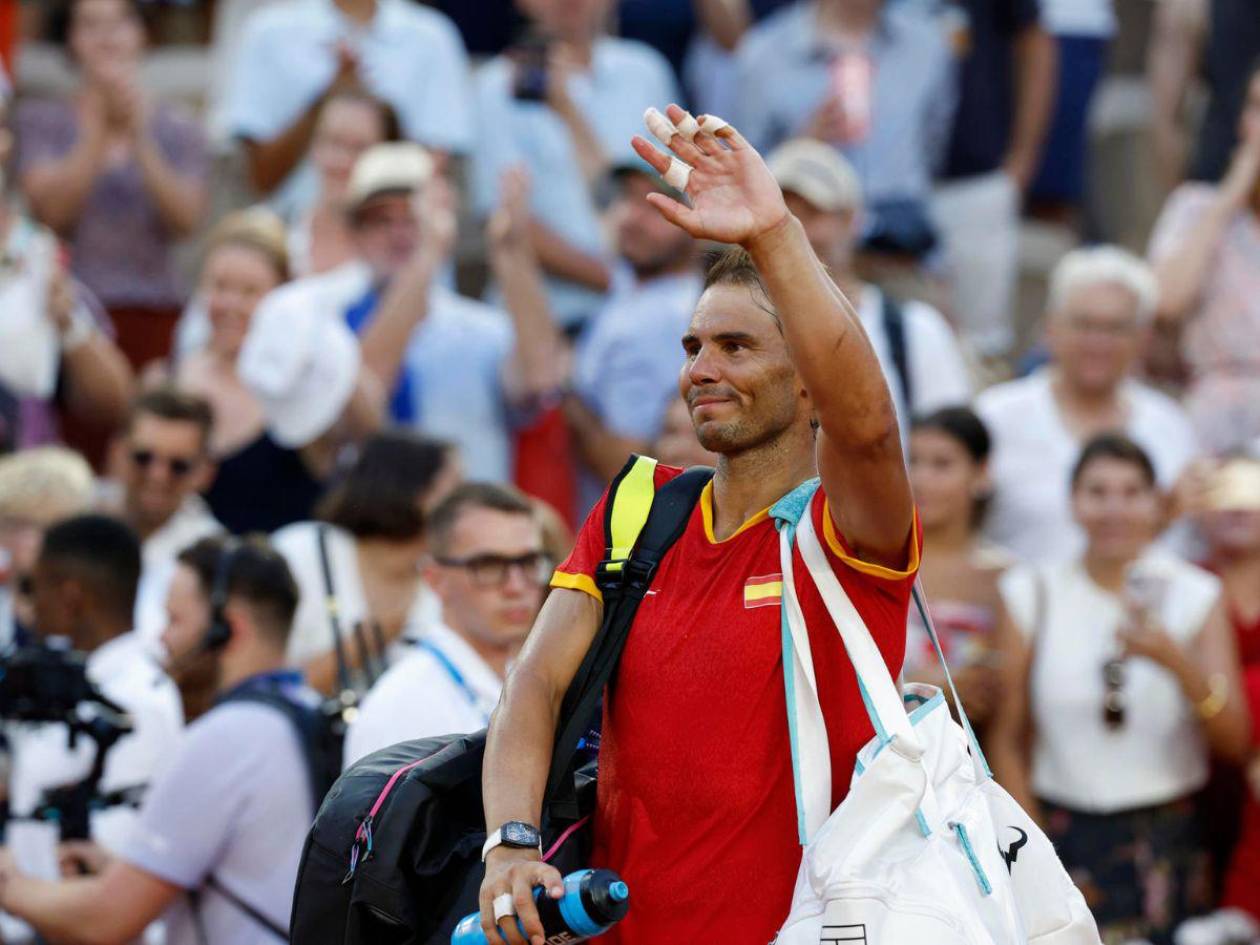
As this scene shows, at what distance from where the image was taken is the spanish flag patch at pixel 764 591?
12.6ft

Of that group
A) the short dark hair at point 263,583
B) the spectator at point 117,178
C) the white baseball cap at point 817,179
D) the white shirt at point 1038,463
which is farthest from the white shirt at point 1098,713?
the spectator at point 117,178

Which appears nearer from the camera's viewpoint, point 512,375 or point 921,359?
point 921,359

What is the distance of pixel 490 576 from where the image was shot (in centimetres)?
571

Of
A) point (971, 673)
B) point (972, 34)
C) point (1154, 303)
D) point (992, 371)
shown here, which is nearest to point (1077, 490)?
point (971, 673)

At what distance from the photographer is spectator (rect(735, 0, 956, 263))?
9.88 metres

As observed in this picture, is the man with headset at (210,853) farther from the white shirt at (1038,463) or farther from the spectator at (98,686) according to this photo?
the white shirt at (1038,463)

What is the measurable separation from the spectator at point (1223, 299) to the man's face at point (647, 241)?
6.58 ft

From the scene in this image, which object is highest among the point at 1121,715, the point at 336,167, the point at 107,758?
the point at 336,167

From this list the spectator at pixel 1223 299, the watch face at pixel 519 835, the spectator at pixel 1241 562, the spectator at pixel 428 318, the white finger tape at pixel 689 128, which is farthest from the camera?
the spectator at pixel 1223 299

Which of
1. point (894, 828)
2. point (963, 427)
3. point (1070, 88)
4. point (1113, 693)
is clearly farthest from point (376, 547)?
point (1070, 88)

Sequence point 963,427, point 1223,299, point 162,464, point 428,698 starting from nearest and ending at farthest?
1. point 428,698
2. point 963,427
3. point 162,464
4. point 1223,299

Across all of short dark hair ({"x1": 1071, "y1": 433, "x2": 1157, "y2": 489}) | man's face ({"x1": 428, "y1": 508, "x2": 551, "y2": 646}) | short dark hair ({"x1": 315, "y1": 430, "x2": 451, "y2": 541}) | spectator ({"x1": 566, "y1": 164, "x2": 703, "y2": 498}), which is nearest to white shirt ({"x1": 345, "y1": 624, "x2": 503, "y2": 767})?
man's face ({"x1": 428, "y1": 508, "x2": 551, "y2": 646})

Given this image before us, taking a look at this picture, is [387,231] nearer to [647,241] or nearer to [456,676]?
[647,241]

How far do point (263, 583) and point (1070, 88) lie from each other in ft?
20.7
